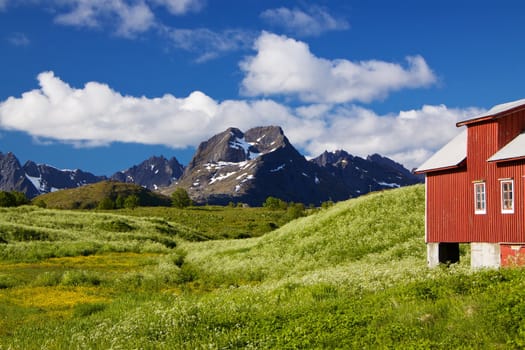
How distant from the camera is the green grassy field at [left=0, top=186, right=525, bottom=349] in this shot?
14.8m

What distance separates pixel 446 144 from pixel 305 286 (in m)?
18.2

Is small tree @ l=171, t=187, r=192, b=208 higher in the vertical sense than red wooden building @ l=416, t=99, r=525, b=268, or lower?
higher

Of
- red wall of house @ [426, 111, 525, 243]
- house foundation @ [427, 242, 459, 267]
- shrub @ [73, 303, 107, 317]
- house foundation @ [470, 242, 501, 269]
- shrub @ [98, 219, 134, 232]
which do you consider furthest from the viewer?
shrub @ [98, 219, 134, 232]

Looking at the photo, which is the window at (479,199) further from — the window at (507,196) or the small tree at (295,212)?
the small tree at (295,212)

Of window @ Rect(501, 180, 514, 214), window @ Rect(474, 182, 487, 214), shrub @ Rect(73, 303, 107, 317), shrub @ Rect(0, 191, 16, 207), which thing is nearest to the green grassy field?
shrub @ Rect(73, 303, 107, 317)

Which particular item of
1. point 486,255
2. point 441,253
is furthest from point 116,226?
point 486,255

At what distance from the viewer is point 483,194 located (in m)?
30.1

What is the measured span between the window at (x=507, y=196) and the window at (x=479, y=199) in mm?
1248

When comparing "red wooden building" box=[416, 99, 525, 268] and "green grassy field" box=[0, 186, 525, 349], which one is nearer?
"green grassy field" box=[0, 186, 525, 349]

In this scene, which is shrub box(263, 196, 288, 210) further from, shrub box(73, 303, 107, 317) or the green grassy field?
shrub box(73, 303, 107, 317)

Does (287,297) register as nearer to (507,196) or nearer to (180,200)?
(507,196)

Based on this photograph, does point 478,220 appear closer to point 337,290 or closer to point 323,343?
point 337,290

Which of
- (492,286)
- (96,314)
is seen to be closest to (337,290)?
(492,286)

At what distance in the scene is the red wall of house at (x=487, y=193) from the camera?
91.9 ft
